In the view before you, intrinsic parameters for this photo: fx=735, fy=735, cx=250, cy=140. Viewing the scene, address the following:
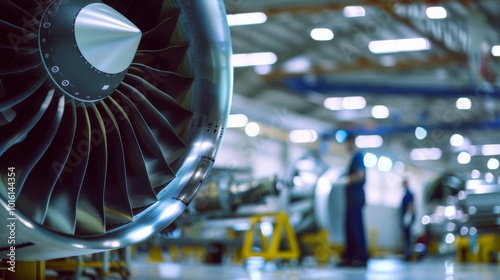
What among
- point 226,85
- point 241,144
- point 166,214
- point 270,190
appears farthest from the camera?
point 241,144

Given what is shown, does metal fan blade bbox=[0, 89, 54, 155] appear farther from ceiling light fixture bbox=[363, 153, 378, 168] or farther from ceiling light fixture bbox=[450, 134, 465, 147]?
ceiling light fixture bbox=[450, 134, 465, 147]

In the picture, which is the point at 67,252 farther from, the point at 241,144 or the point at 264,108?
the point at 241,144

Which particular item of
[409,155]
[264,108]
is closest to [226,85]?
[264,108]

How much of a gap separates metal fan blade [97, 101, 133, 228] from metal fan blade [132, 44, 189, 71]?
12.3 inches

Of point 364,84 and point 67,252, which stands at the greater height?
point 364,84

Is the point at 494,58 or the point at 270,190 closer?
the point at 270,190

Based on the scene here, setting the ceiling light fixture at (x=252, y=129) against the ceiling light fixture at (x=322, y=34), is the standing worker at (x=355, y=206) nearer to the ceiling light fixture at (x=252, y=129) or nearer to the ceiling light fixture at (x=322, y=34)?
A: the ceiling light fixture at (x=322, y=34)

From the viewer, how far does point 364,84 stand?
1009 inches

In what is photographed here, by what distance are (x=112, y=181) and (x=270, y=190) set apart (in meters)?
7.91

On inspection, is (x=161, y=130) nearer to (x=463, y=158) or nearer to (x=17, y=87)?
(x=17, y=87)

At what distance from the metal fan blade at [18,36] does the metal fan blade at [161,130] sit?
59 cm

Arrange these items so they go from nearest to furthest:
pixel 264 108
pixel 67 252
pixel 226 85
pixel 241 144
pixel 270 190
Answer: pixel 67 252 → pixel 226 85 → pixel 270 190 → pixel 264 108 → pixel 241 144

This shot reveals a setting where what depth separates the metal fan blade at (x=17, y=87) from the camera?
2736 mm

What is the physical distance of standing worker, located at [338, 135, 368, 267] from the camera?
1059 cm
